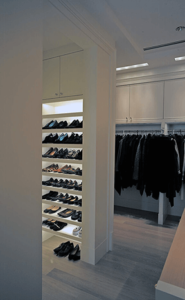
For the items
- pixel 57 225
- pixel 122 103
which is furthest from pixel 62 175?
pixel 122 103

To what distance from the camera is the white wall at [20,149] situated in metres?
1.18

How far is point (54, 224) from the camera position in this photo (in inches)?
116

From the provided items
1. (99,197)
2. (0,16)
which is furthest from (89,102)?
(0,16)

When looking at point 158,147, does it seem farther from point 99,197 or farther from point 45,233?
point 45,233

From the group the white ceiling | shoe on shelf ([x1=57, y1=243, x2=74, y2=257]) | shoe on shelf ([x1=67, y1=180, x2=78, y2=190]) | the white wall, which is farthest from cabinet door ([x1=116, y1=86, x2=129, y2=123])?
the white wall

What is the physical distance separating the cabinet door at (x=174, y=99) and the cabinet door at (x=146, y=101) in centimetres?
10

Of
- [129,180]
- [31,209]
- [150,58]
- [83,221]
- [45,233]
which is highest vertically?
[150,58]

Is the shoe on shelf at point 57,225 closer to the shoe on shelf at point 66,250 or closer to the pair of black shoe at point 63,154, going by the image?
the shoe on shelf at point 66,250

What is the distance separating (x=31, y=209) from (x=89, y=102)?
1438 millimetres

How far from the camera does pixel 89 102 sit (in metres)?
2.39

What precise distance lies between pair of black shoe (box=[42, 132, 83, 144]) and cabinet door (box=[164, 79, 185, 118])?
1.80 metres

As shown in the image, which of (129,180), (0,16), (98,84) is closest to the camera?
(0,16)

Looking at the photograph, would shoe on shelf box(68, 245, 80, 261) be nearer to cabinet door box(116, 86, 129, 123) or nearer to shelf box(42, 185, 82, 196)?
shelf box(42, 185, 82, 196)

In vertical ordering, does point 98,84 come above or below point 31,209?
above
